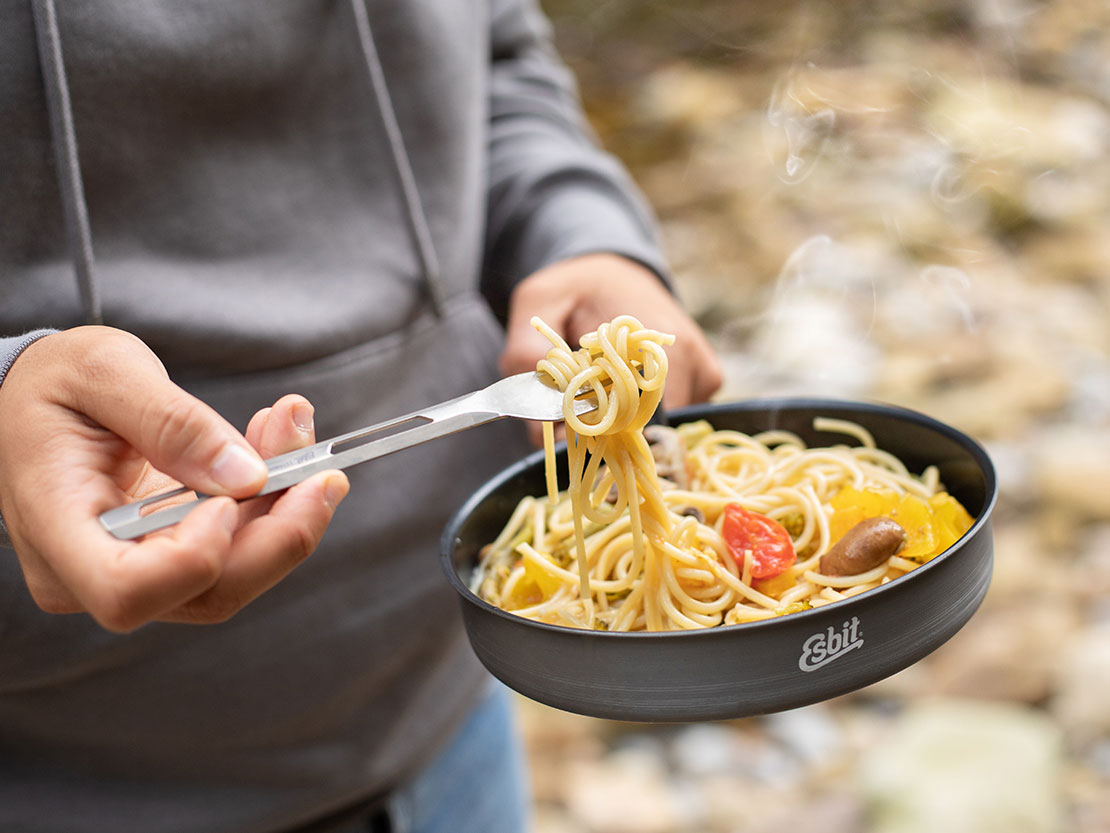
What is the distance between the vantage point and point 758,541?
1.25 m

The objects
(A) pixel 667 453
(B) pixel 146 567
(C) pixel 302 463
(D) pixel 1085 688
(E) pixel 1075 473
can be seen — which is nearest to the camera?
(B) pixel 146 567

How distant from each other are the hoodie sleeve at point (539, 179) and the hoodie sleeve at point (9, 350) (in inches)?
31.9

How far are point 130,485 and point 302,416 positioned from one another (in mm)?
188

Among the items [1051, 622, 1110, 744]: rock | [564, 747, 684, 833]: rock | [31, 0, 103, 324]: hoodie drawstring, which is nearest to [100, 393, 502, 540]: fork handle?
[31, 0, 103, 324]: hoodie drawstring

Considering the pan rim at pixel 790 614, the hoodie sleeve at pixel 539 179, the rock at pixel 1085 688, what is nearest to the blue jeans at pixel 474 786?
A: the pan rim at pixel 790 614

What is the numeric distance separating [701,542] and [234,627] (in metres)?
0.70

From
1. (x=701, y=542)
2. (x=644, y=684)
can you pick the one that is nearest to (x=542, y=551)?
(x=701, y=542)

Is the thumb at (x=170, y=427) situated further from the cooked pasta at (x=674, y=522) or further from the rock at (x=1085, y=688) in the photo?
the rock at (x=1085, y=688)

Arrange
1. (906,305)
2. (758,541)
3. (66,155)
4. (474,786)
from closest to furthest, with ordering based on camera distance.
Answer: (66,155) → (758,541) → (474,786) → (906,305)

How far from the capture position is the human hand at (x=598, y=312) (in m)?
1.42

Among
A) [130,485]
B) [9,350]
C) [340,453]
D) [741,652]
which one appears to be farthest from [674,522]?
[9,350]

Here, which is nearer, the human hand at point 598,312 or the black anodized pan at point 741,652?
the black anodized pan at point 741,652

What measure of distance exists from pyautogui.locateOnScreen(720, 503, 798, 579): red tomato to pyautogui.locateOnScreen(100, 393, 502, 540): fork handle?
0.46 metres

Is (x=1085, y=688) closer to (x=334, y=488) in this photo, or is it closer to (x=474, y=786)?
(x=474, y=786)
